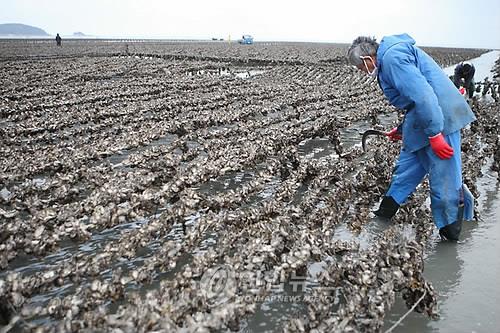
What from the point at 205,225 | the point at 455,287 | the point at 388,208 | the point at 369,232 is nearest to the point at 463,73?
the point at 388,208

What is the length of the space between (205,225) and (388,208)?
7.73 ft

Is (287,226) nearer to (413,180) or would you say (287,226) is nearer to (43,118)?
(413,180)

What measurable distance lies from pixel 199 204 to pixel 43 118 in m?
6.87

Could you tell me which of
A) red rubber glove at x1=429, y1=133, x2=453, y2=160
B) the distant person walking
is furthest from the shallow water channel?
the distant person walking

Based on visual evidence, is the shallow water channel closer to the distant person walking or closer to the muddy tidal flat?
the muddy tidal flat

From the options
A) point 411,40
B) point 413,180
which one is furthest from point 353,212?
point 411,40

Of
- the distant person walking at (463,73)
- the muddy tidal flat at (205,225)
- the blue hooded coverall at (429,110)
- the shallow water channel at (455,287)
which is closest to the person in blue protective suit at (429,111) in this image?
the blue hooded coverall at (429,110)

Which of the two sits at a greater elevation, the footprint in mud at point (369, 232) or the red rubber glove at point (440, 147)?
the red rubber glove at point (440, 147)

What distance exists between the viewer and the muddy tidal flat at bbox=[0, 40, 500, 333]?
324 cm

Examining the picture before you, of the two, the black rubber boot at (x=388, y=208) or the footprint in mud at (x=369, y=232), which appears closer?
the footprint in mud at (x=369, y=232)

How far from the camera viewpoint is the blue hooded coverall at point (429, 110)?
424 centimetres

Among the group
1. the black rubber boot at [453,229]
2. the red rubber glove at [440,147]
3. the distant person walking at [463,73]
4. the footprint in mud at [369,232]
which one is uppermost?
the distant person walking at [463,73]

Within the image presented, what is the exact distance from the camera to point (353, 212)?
5523 mm

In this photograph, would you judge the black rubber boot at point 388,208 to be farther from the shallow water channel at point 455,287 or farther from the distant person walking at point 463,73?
the distant person walking at point 463,73
